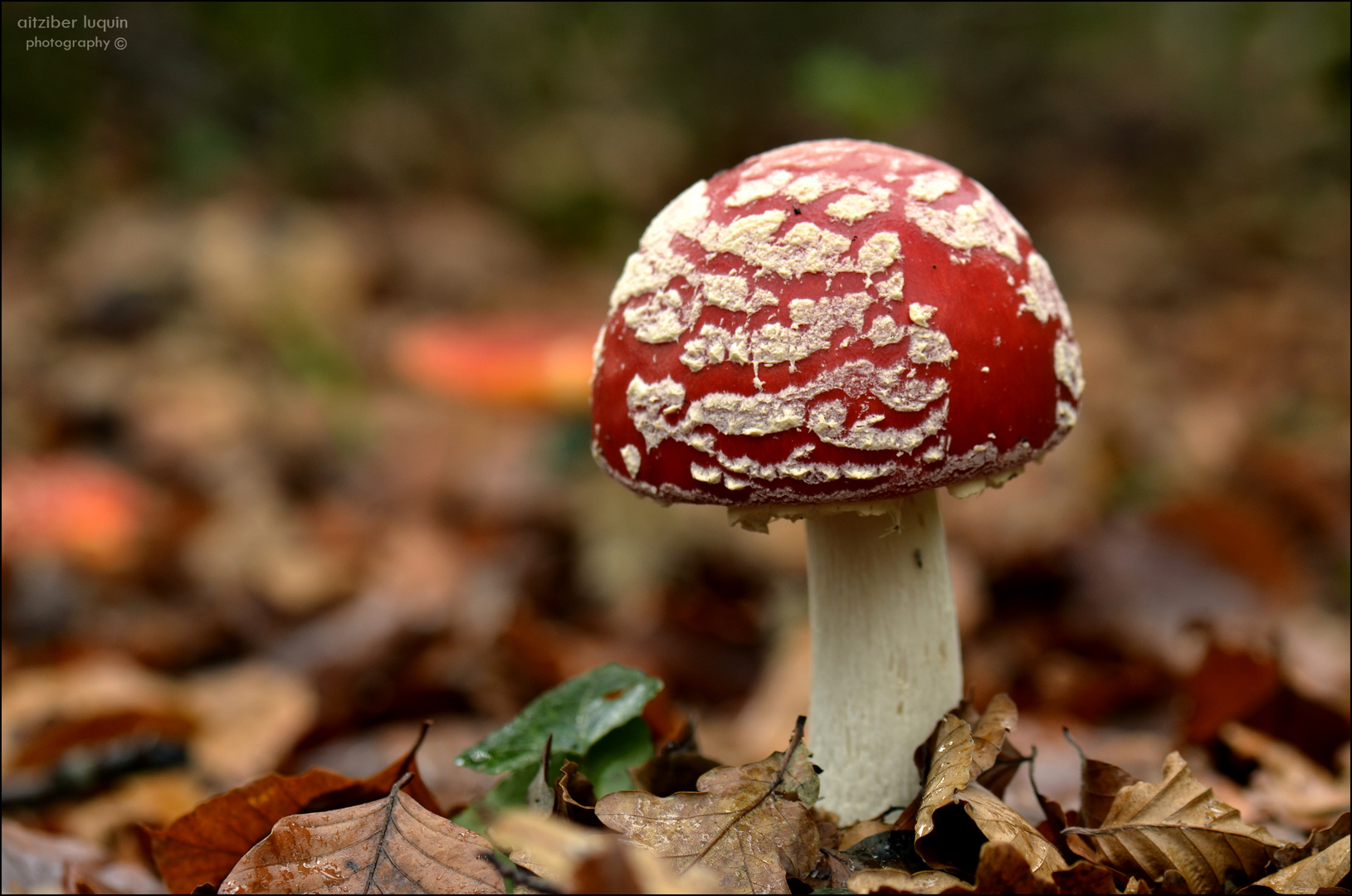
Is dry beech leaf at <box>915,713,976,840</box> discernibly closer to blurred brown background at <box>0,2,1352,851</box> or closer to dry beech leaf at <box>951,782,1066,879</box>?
dry beech leaf at <box>951,782,1066,879</box>

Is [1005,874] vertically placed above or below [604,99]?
below

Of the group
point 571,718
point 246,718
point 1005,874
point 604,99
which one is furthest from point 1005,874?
point 604,99

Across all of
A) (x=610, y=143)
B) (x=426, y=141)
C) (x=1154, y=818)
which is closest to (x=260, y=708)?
(x=1154, y=818)

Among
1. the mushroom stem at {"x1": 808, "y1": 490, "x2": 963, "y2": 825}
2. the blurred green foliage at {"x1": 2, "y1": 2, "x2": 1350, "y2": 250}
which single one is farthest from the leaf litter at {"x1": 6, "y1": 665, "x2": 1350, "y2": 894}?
the blurred green foliage at {"x1": 2, "y1": 2, "x2": 1350, "y2": 250}

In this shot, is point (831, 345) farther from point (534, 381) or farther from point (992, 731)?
point (534, 381)

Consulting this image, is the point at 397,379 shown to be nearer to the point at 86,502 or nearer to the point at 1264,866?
the point at 86,502

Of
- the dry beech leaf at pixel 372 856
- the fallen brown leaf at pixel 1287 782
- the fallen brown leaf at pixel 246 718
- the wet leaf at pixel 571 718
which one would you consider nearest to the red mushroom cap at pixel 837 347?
the wet leaf at pixel 571 718
